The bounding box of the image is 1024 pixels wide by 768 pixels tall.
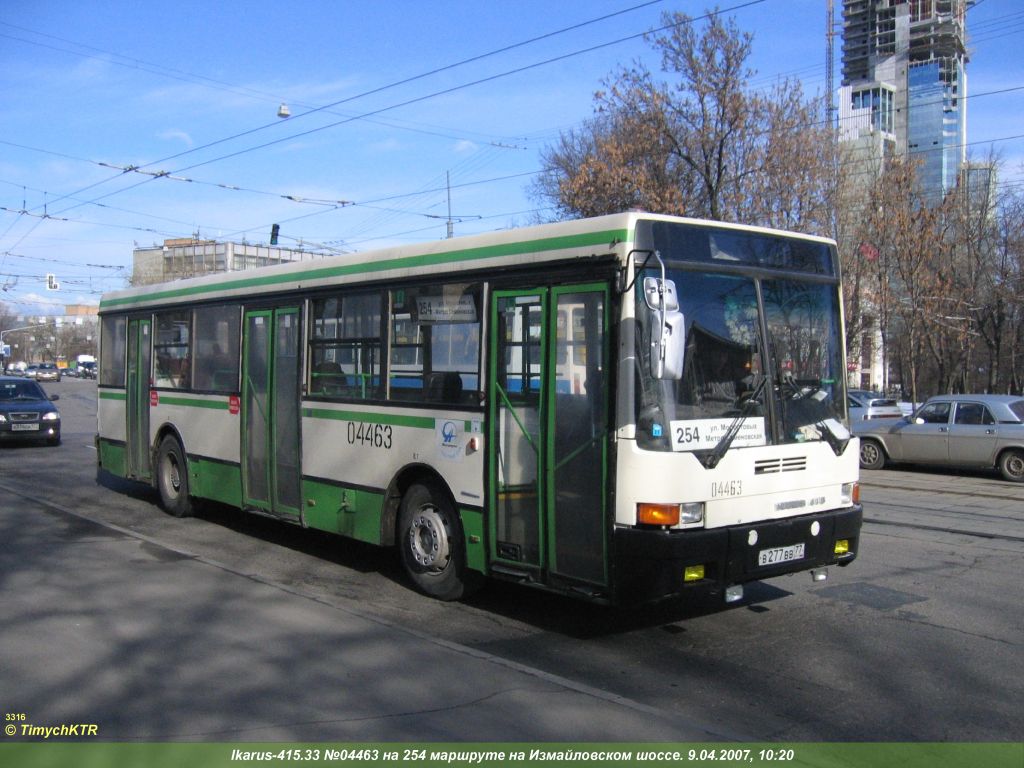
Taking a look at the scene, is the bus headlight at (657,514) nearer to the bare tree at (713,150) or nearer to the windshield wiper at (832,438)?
the windshield wiper at (832,438)

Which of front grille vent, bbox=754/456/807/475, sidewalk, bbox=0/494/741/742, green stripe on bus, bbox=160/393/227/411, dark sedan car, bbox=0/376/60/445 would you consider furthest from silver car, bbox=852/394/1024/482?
dark sedan car, bbox=0/376/60/445

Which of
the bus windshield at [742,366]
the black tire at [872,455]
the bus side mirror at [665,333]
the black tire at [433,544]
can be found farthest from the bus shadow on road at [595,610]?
the black tire at [872,455]

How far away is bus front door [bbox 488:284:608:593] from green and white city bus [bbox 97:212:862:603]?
1 centimetres

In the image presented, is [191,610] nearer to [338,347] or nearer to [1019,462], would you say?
[338,347]

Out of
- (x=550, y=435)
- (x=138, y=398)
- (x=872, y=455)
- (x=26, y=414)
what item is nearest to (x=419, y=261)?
(x=550, y=435)

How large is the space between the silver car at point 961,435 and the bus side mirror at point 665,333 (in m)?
13.4

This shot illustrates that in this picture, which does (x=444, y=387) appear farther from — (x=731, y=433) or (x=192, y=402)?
(x=192, y=402)

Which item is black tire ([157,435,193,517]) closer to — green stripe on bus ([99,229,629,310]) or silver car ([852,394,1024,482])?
green stripe on bus ([99,229,629,310])

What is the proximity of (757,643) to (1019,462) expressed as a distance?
13.2 m

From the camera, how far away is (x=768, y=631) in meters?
7.12

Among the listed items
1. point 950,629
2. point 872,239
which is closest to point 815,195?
point 872,239

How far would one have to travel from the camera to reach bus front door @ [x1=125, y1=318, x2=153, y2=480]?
42.7 ft

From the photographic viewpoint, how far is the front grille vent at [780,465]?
661 cm

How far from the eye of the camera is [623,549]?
6148 millimetres
